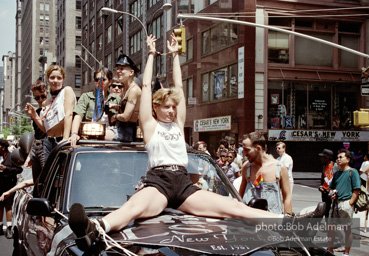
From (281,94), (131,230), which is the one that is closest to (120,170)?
(131,230)

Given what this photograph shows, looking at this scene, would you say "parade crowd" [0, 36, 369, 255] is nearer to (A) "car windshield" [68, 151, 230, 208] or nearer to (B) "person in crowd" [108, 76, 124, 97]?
(B) "person in crowd" [108, 76, 124, 97]

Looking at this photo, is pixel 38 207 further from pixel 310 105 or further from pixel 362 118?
pixel 310 105

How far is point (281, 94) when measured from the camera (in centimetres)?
2994

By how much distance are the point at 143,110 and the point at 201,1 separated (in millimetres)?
32704

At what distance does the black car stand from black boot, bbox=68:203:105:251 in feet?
0.28

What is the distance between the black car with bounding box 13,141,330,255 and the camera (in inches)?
122

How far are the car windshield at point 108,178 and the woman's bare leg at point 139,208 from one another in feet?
1.38

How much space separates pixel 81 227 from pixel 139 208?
2.28ft

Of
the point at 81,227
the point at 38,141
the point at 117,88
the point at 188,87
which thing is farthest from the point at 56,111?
the point at 188,87

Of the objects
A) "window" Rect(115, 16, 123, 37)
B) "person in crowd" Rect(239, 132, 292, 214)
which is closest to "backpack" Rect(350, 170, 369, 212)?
"person in crowd" Rect(239, 132, 292, 214)

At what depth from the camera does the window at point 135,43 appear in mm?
47281

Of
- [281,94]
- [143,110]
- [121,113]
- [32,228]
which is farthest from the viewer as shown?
[281,94]

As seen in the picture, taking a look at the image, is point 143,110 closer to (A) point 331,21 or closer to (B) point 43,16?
(A) point 331,21

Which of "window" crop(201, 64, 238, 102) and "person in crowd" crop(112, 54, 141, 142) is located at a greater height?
"window" crop(201, 64, 238, 102)
